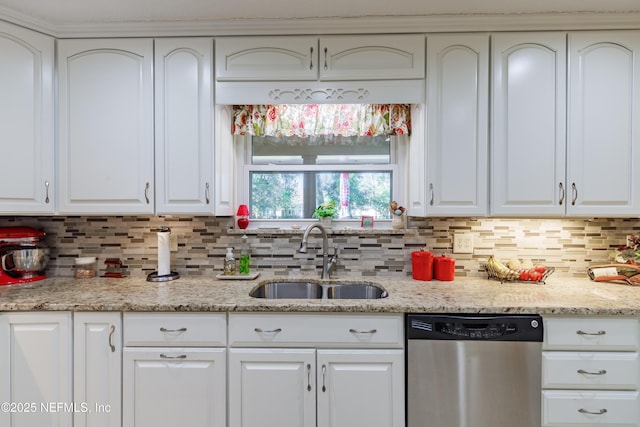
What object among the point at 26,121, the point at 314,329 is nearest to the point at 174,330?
the point at 314,329

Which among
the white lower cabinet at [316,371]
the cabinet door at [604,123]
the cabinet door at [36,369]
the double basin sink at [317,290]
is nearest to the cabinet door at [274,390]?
the white lower cabinet at [316,371]

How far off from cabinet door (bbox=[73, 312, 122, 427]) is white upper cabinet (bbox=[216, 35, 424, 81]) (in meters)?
1.38

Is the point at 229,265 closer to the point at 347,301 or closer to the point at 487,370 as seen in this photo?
the point at 347,301

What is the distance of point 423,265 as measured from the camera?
1.99m

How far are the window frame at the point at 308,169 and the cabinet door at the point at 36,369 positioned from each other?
1.15 meters

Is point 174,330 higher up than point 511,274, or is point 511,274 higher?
point 511,274

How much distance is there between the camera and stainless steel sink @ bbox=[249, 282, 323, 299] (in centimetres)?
202

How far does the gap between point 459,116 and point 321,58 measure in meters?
0.81

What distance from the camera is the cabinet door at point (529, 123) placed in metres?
1.77

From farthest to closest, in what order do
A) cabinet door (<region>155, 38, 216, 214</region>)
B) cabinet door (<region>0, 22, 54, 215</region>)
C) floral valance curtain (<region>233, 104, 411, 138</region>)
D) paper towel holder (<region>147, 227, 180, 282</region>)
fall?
floral valance curtain (<region>233, 104, 411, 138</region>), paper towel holder (<region>147, 227, 180, 282</region>), cabinet door (<region>155, 38, 216, 214</region>), cabinet door (<region>0, 22, 54, 215</region>)

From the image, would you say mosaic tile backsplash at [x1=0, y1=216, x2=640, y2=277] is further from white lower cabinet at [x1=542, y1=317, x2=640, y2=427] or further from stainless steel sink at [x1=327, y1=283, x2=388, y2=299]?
white lower cabinet at [x1=542, y1=317, x2=640, y2=427]

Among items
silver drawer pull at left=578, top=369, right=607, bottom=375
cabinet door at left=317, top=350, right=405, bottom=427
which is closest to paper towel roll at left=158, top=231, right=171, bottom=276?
cabinet door at left=317, top=350, right=405, bottom=427

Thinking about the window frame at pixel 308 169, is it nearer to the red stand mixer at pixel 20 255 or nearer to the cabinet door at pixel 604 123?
the cabinet door at pixel 604 123

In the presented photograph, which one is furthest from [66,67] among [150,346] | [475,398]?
[475,398]
